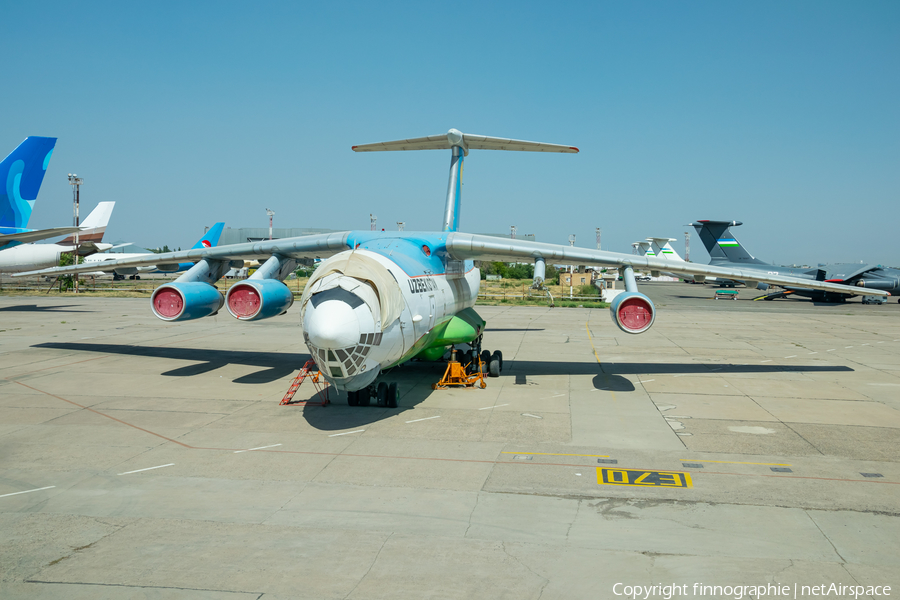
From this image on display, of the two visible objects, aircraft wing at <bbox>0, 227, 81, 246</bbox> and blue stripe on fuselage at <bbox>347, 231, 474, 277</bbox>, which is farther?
aircraft wing at <bbox>0, 227, 81, 246</bbox>

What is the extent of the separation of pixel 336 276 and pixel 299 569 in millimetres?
5649

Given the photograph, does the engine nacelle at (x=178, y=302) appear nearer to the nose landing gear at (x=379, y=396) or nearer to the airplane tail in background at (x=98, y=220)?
the nose landing gear at (x=379, y=396)

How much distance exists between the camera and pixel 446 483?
336 inches

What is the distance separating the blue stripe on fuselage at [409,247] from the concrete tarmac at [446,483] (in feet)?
10.5

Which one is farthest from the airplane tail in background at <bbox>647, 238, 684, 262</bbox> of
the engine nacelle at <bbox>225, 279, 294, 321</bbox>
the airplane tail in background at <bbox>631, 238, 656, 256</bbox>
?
the engine nacelle at <bbox>225, 279, 294, 321</bbox>

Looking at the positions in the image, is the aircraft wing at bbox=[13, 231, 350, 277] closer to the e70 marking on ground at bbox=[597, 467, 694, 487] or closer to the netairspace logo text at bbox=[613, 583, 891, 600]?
the e70 marking on ground at bbox=[597, 467, 694, 487]

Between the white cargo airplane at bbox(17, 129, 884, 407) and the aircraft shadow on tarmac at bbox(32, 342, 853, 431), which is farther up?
the white cargo airplane at bbox(17, 129, 884, 407)

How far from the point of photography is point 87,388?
14.6m

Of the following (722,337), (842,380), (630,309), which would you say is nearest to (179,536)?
(630,309)

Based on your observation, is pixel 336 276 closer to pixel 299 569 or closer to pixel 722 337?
pixel 299 569

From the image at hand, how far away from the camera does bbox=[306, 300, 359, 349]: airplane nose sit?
979 centimetres

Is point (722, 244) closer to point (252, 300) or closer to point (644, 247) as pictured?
point (644, 247)

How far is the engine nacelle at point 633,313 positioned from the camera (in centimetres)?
1404

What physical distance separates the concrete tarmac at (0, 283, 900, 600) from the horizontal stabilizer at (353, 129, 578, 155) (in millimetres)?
6844
